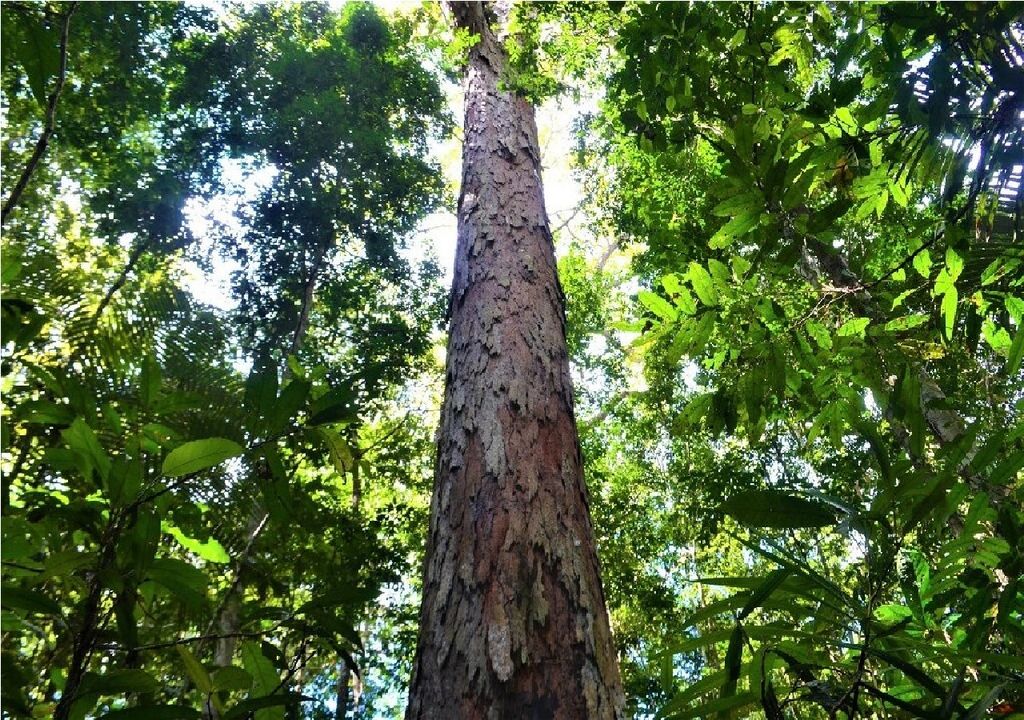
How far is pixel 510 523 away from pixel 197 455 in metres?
0.62

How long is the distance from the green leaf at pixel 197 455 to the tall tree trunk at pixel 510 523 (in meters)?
0.51

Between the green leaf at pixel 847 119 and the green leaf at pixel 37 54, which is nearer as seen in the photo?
the green leaf at pixel 37 54

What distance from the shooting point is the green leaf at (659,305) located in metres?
1.42

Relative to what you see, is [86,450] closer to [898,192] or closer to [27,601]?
[27,601]

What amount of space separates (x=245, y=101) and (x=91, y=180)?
2.40 m

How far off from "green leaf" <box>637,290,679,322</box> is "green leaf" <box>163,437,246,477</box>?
98 centimetres

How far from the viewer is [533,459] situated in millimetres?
1354

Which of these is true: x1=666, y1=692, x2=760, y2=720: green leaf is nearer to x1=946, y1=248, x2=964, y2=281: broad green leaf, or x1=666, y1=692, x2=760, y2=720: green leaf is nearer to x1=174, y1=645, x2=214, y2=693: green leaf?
x1=174, y1=645, x2=214, y2=693: green leaf

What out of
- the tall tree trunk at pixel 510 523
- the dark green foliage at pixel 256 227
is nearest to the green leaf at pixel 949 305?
the tall tree trunk at pixel 510 523

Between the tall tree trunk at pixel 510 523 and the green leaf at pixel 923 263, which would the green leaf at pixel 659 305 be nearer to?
the tall tree trunk at pixel 510 523

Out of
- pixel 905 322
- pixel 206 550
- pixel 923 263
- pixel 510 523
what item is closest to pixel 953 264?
pixel 923 263

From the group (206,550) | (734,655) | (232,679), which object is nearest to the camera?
(734,655)

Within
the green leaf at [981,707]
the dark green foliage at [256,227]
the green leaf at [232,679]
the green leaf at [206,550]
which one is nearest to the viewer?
the green leaf at [981,707]

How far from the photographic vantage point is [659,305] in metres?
1.49
